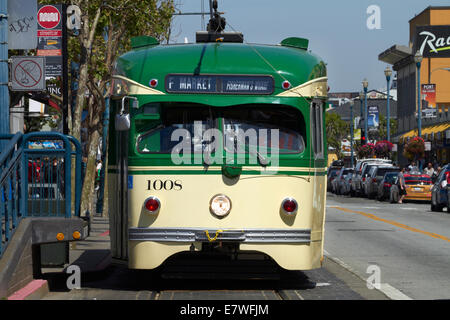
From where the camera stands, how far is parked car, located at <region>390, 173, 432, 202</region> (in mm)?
42156

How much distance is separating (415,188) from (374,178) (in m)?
5.49

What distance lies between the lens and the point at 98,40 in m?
30.1

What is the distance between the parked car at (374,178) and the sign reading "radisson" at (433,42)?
131 feet

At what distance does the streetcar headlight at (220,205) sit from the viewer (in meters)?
11.2

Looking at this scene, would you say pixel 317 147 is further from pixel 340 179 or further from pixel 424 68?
pixel 424 68

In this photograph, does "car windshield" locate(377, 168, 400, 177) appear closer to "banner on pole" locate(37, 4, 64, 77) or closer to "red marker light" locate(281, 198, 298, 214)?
"banner on pole" locate(37, 4, 64, 77)

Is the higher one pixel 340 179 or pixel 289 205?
pixel 289 205

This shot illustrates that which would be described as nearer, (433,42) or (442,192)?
(442,192)

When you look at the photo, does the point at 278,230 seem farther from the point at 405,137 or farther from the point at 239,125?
the point at 405,137

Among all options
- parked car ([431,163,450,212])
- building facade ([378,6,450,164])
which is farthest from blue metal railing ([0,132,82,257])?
building facade ([378,6,450,164])

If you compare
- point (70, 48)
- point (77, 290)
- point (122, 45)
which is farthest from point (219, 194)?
point (122, 45)

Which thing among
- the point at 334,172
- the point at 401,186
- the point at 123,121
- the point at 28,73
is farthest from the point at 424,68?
the point at 123,121

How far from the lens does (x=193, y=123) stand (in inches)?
452
